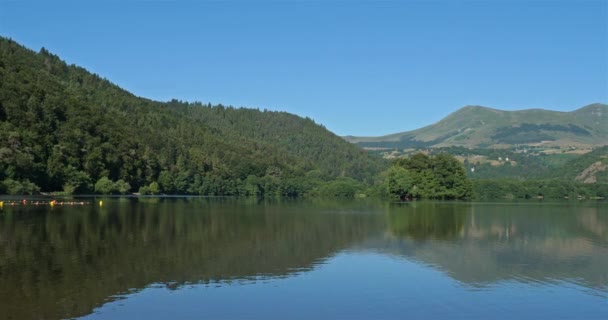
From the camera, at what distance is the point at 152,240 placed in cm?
4406

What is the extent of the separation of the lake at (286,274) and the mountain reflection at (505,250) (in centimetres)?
12

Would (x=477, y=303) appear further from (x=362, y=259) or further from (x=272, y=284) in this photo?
(x=362, y=259)

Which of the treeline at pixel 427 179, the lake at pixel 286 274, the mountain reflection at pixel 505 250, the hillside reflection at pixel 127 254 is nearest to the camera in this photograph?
the lake at pixel 286 274

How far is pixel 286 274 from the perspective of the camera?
31953mm

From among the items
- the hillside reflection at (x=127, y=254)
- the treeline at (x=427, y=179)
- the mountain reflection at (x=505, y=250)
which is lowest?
the mountain reflection at (x=505, y=250)

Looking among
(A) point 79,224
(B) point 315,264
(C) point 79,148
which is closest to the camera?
(B) point 315,264

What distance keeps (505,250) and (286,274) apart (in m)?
20.4

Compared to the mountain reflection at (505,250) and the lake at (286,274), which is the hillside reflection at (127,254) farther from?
the mountain reflection at (505,250)

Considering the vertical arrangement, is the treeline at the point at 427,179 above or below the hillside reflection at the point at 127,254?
above

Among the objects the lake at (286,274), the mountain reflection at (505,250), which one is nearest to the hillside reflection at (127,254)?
the lake at (286,274)

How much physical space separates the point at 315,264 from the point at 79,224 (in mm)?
27287

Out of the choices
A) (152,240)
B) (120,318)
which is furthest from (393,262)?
(120,318)

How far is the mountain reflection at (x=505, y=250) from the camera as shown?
34.1 metres

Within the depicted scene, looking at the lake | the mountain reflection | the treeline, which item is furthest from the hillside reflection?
the treeline
